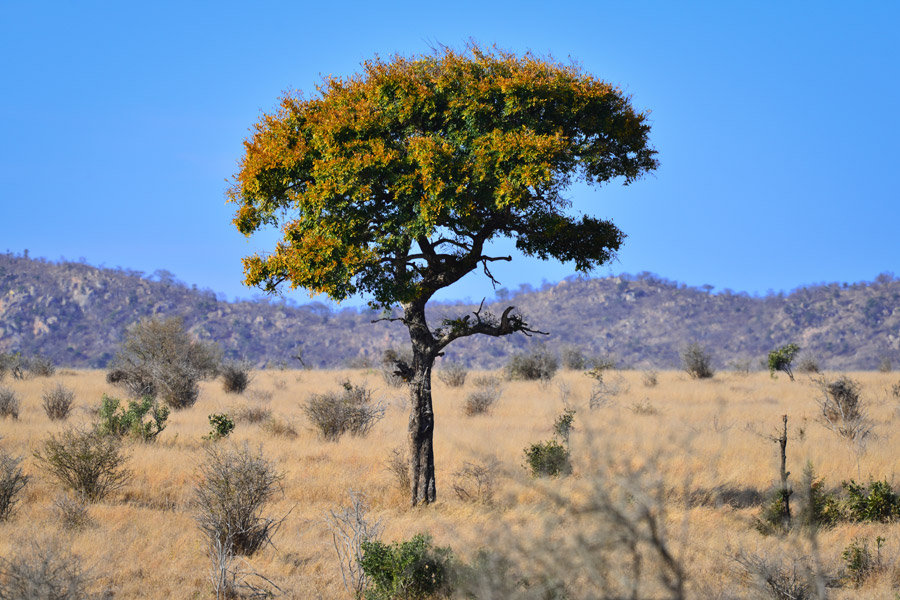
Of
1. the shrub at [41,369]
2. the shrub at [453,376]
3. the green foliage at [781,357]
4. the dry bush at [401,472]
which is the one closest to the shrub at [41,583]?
the dry bush at [401,472]

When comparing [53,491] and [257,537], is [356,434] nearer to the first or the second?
[53,491]

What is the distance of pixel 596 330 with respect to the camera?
9575cm

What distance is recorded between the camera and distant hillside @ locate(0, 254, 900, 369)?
8431 centimetres

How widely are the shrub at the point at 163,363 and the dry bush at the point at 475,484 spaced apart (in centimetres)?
1380

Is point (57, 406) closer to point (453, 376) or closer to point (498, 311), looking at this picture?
point (453, 376)

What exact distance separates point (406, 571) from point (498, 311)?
92297 mm

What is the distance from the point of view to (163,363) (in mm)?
27344

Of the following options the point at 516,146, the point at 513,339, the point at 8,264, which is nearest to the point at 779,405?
the point at 516,146

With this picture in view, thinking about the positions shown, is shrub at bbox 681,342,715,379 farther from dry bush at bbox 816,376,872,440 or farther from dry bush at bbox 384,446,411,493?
dry bush at bbox 384,446,411,493

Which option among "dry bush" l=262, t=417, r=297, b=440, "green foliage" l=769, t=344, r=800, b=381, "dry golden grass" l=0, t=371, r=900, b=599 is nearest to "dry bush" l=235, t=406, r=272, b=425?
"dry golden grass" l=0, t=371, r=900, b=599

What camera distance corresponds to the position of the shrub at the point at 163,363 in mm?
23672

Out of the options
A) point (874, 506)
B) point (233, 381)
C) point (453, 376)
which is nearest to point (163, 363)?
point (233, 381)

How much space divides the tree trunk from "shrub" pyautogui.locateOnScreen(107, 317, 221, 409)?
47.5ft

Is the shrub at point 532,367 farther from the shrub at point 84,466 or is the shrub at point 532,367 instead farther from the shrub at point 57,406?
the shrub at point 84,466
